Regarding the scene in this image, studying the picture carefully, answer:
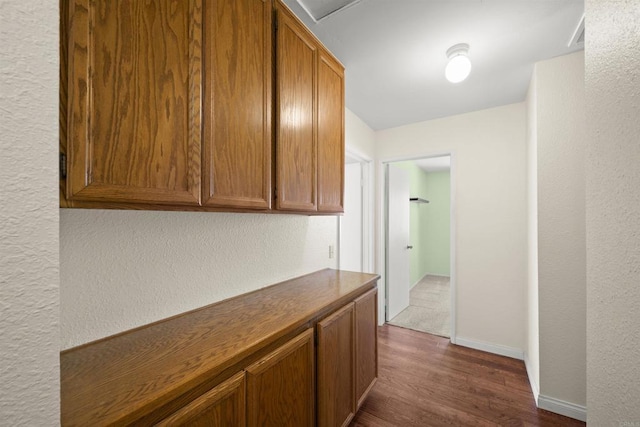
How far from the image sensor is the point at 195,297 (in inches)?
46.8

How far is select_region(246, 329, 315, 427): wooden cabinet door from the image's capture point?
0.89m

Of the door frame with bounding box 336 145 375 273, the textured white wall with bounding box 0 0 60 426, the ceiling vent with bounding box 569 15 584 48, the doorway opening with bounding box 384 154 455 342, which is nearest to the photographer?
the textured white wall with bounding box 0 0 60 426

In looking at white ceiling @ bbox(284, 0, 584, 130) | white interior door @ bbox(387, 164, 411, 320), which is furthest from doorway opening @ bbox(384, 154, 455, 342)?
white ceiling @ bbox(284, 0, 584, 130)

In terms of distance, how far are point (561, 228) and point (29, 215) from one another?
2536 millimetres

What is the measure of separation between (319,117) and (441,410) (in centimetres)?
214

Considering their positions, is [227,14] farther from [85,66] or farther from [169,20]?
[85,66]

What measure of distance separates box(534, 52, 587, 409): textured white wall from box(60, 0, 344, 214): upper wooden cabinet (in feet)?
5.60

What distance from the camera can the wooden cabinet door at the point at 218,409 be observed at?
0.67 meters

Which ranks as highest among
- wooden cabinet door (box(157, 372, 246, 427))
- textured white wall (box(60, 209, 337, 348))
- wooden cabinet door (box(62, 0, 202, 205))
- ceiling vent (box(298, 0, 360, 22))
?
ceiling vent (box(298, 0, 360, 22))

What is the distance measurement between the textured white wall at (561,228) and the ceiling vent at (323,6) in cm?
153

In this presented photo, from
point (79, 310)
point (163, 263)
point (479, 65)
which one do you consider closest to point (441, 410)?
point (163, 263)

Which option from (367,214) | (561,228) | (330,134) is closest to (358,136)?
(367,214)

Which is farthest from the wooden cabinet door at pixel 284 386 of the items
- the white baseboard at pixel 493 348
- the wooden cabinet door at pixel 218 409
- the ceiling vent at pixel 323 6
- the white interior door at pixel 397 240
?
the white interior door at pixel 397 240

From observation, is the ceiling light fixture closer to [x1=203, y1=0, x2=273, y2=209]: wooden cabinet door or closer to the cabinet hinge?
[x1=203, y1=0, x2=273, y2=209]: wooden cabinet door
